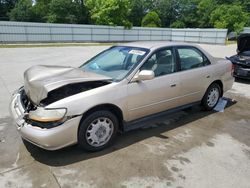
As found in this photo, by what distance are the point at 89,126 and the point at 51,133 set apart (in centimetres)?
55

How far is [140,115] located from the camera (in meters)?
3.88

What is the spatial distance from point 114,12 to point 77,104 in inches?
1254

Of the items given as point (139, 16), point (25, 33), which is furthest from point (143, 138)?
point (139, 16)

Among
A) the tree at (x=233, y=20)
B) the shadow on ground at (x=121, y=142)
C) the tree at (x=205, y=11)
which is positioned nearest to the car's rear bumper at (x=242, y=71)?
the shadow on ground at (x=121, y=142)

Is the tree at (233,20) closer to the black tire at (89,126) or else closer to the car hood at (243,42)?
the car hood at (243,42)

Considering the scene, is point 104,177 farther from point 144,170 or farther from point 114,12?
point 114,12

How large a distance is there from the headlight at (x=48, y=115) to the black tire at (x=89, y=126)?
35 centimetres

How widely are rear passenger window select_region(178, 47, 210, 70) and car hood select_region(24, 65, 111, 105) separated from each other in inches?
66.2

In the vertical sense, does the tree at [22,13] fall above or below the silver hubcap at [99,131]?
above

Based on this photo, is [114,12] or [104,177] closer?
[104,177]

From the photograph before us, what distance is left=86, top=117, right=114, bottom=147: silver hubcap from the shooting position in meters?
3.35

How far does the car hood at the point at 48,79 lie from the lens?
3145mm

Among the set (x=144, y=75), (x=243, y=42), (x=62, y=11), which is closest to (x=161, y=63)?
(x=144, y=75)

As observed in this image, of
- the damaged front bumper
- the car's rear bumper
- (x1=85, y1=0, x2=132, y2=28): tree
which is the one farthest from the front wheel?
(x1=85, y1=0, x2=132, y2=28): tree
